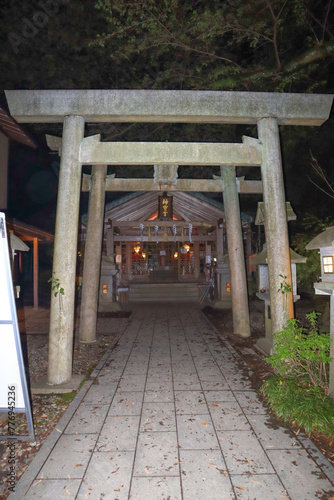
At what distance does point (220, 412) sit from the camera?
14.7 ft

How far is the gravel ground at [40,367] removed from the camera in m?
3.56

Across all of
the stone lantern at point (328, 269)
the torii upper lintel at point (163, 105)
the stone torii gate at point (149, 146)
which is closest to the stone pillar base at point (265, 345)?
the stone torii gate at point (149, 146)

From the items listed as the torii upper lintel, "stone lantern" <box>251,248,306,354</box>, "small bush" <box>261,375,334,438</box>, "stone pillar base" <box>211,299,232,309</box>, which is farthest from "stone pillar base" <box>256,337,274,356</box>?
"stone pillar base" <box>211,299,232,309</box>

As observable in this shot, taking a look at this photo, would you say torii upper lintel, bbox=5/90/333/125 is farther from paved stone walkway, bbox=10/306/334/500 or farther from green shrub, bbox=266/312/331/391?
paved stone walkway, bbox=10/306/334/500

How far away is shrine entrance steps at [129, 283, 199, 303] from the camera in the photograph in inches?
688

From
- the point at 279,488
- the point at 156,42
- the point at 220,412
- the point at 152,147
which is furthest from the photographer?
the point at 156,42

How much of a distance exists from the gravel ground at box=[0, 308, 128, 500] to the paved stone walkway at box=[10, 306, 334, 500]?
18 cm

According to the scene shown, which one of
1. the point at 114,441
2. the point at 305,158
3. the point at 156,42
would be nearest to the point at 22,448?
the point at 114,441

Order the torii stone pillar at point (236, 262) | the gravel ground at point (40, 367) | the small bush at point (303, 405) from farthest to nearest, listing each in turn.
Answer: the torii stone pillar at point (236, 262), the small bush at point (303, 405), the gravel ground at point (40, 367)

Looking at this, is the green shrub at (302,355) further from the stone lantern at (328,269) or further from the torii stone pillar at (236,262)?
the torii stone pillar at (236,262)

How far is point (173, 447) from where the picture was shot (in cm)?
361

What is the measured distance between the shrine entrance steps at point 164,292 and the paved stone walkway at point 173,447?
36.9ft

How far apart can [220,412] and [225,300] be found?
10.5 m

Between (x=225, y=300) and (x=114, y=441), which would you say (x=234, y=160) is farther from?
(x=225, y=300)
